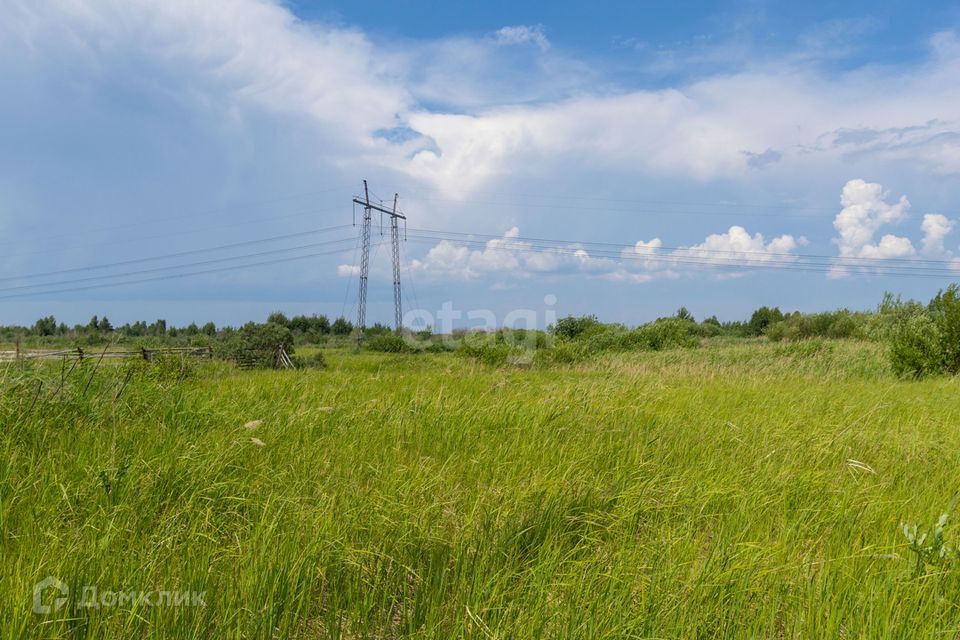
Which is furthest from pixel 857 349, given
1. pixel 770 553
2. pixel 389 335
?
pixel 389 335

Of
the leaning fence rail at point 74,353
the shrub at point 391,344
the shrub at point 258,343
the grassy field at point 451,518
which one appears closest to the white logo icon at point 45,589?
the grassy field at point 451,518

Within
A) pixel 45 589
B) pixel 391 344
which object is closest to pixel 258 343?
pixel 391 344

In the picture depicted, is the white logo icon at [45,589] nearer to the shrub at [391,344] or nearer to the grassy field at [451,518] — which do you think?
the grassy field at [451,518]

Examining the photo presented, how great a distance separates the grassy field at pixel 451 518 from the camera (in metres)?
2.08

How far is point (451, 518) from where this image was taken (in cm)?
295

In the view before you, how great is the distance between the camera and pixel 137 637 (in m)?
1.87

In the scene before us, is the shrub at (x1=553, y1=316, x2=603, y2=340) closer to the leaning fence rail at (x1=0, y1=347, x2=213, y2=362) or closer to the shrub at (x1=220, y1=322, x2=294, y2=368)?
the shrub at (x1=220, y1=322, x2=294, y2=368)

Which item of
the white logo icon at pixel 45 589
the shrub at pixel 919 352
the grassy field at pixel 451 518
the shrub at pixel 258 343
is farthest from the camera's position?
the shrub at pixel 258 343

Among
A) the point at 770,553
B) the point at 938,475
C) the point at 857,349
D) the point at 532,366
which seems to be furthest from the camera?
the point at 857,349

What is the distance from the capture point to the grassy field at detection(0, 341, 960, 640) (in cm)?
208

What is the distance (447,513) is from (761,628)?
1.52m

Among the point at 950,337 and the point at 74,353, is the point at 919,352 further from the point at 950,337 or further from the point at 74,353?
the point at 74,353

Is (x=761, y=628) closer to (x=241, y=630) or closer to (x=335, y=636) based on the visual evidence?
(x=335, y=636)

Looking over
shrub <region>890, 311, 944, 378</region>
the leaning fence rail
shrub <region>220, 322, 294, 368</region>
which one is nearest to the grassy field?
the leaning fence rail
